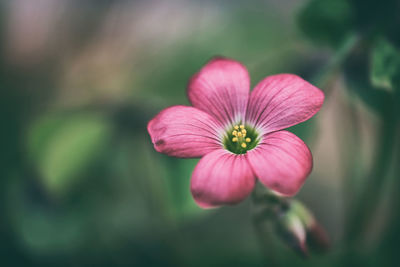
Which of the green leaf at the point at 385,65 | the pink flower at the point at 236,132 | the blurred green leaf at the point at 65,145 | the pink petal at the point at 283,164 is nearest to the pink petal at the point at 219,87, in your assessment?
the pink flower at the point at 236,132

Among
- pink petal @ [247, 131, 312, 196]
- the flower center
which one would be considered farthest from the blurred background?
pink petal @ [247, 131, 312, 196]

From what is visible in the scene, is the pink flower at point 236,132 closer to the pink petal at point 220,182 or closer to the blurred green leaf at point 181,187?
the pink petal at point 220,182

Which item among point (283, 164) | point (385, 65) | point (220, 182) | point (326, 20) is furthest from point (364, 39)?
point (220, 182)

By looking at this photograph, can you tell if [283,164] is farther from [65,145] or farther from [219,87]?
[65,145]

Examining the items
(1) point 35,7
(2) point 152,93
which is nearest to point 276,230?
(2) point 152,93

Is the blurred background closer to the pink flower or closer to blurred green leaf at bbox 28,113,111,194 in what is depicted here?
blurred green leaf at bbox 28,113,111,194

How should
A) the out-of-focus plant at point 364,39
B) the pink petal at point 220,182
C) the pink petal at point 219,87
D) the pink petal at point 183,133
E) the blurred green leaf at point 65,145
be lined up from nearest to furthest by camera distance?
the pink petal at point 220,182 → the pink petal at point 183,133 → the pink petal at point 219,87 → the out-of-focus plant at point 364,39 → the blurred green leaf at point 65,145

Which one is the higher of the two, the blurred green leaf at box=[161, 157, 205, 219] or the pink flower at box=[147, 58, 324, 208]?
the pink flower at box=[147, 58, 324, 208]
